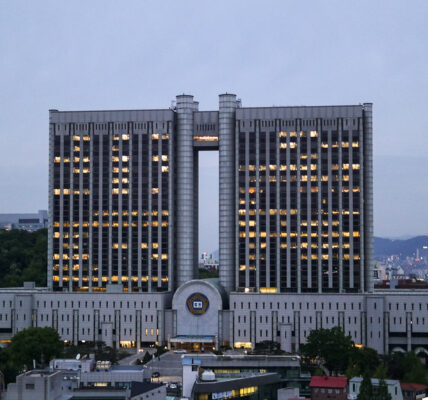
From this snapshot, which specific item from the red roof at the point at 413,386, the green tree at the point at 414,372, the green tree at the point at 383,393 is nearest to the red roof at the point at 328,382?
the green tree at the point at 383,393

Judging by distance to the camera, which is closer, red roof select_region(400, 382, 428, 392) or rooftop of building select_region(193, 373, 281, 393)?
rooftop of building select_region(193, 373, 281, 393)

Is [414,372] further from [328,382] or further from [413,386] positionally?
[328,382]

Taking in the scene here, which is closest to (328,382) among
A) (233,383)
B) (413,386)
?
(413,386)

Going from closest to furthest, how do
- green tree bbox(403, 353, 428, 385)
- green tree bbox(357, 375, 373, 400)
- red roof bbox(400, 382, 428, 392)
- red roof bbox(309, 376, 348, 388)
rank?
green tree bbox(357, 375, 373, 400)
red roof bbox(309, 376, 348, 388)
red roof bbox(400, 382, 428, 392)
green tree bbox(403, 353, 428, 385)

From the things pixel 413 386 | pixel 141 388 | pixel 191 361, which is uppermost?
pixel 191 361

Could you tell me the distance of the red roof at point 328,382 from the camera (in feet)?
543

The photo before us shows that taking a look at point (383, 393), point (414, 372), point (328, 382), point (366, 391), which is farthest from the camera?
point (414, 372)

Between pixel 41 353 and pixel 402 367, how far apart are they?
Result: 81.5m

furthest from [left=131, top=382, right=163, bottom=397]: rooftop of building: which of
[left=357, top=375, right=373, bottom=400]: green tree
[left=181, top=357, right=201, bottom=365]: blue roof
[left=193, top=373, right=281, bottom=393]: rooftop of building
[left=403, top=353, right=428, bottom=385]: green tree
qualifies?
[left=403, top=353, right=428, bottom=385]: green tree

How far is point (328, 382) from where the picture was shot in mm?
168125

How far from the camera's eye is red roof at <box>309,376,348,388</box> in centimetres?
16538

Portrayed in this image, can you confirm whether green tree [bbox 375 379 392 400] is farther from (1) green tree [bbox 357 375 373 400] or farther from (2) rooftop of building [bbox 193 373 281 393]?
(2) rooftop of building [bbox 193 373 281 393]

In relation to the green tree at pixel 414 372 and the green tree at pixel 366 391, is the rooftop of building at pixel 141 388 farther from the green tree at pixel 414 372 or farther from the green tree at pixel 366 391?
the green tree at pixel 414 372

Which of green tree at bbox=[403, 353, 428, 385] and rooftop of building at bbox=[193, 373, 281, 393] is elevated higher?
rooftop of building at bbox=[193, 373, 281, 393]
